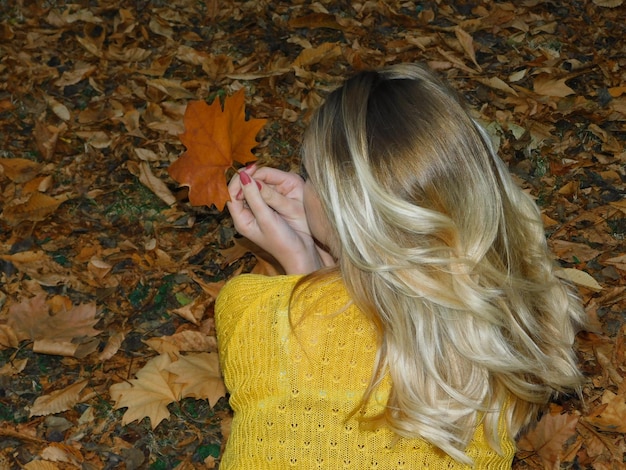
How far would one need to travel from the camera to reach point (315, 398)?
82.0 inches

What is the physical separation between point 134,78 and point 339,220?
92.8 inches

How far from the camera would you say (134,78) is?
4.10 metres

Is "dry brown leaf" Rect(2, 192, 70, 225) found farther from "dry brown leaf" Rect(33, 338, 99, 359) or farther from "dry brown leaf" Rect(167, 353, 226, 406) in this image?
"dry brown leaf" Rect(167, 353, 226, 406)

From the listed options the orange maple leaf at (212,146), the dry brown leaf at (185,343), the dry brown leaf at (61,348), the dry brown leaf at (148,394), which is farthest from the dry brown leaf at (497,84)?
the dry brown leaf at (61,348)

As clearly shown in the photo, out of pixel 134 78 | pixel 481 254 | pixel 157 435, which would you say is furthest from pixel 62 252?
pixel 481 254

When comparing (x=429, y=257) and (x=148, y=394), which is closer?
(x=429, y=257)

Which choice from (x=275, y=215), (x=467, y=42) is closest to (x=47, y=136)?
(x=275, y=215)

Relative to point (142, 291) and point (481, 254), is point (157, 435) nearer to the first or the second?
point (142, 291)

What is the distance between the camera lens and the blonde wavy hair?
80.3 inches

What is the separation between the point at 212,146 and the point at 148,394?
915 millimetres

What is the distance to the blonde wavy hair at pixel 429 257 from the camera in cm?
204

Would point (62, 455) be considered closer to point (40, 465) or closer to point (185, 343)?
point (40, 465)

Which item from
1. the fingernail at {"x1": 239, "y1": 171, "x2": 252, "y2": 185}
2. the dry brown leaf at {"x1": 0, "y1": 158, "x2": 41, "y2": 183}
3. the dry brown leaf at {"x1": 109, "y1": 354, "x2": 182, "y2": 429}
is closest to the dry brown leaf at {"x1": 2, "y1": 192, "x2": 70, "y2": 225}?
the dry brown leaf at {"x1": 0, "y1": 158, "x2": 41, "y2": 183}

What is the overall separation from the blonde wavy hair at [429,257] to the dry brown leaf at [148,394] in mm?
940
